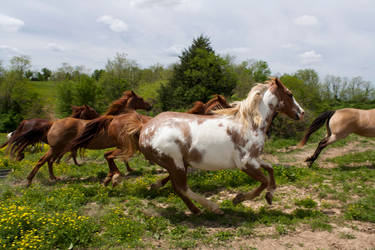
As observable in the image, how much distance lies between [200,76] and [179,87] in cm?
181

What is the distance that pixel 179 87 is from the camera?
17.4 metres

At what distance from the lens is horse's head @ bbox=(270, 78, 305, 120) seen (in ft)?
15.4

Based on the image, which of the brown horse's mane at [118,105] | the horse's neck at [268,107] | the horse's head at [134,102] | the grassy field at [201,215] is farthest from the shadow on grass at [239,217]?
the horse's head at [134,102]

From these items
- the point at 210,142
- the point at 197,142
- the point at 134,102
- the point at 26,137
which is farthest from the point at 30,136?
the point at 210,142

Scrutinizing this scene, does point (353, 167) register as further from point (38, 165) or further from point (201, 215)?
point (38, 165)

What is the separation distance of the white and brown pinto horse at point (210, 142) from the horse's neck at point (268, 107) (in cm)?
2

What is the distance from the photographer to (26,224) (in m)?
3.85

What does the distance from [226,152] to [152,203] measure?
2010 millimetres

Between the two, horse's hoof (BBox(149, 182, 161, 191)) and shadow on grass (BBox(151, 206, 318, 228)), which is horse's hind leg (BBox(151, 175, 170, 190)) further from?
shadow on grass (BBox(151, 206, 318, 228))

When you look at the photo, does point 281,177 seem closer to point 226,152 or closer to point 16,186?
point 226,152

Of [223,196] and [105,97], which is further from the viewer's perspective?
[105,97]

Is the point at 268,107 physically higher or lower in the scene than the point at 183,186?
higher

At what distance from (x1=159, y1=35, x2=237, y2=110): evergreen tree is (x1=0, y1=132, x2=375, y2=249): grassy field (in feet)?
33.2

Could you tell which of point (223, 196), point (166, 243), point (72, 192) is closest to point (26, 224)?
point (72, 192)
